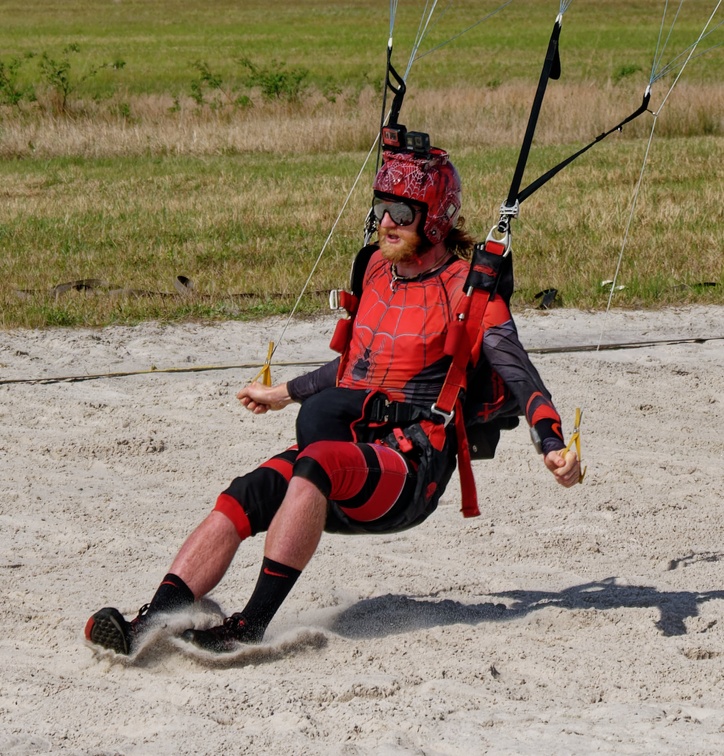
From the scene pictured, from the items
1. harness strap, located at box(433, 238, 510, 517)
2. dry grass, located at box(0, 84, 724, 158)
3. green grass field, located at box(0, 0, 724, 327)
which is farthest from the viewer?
dry grass, located at box(0, 84, 724, 158)

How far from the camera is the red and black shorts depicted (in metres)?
3.36

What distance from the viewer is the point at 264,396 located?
3.85 metres

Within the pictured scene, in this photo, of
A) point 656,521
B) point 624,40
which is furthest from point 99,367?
point 624,40

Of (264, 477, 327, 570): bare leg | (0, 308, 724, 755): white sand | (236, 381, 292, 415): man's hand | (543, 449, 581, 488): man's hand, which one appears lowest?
(0, 308, 724, 755): white sand

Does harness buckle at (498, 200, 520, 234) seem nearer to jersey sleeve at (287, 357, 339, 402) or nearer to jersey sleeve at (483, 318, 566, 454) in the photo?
jersey sleeve at (483, 318, 566, 454)

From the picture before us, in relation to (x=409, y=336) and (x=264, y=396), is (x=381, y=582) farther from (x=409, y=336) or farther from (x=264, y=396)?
(x=409, y=336)

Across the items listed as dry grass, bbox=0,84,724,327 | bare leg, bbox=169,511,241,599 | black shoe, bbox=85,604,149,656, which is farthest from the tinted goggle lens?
dry grass, bbox=0,84,724,327

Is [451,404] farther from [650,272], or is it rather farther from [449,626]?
[650,272]

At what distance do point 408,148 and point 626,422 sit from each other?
110 inches

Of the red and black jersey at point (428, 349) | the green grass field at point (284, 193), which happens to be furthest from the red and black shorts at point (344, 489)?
the green grass field at point (284, 193)

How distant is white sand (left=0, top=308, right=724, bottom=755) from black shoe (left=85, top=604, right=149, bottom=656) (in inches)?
2.4

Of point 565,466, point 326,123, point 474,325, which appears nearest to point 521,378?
point 474,325

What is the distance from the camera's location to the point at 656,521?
4.79 metres

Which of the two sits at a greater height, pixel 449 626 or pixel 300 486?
pixel 300 486
